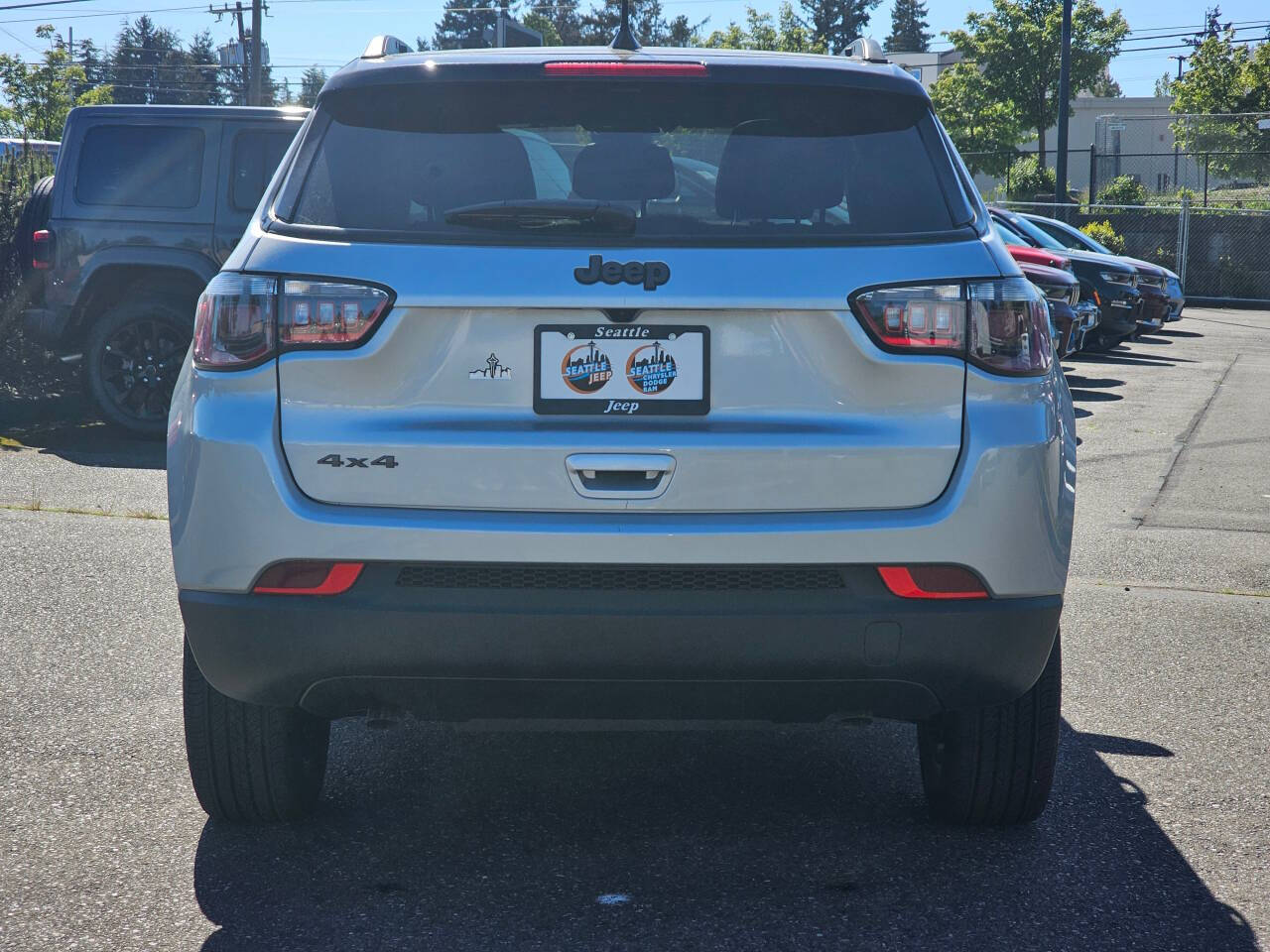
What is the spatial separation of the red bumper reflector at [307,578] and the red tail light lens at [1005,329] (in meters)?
1.31

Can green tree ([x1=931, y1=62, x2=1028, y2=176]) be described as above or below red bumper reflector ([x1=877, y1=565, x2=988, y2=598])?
above

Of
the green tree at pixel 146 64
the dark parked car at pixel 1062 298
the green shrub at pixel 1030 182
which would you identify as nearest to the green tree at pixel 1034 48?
the green shrub at pixel 1030 182

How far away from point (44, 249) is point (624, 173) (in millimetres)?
8059

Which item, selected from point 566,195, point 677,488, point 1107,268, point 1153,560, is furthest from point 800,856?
point 1107,268

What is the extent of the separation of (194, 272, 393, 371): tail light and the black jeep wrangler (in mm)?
7197

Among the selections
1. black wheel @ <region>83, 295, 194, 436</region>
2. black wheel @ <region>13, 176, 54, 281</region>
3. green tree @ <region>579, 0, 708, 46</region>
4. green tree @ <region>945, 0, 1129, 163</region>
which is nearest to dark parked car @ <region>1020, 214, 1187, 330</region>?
black wheel @ <region>83, 295, 194, 436</region>

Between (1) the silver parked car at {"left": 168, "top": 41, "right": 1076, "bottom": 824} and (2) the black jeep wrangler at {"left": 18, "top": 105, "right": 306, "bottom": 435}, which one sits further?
(2) the black jeep wrangler at {"left": 18, "top": 105, "right": 306, "bottom": 435}

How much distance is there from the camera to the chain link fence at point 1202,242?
29.3 m

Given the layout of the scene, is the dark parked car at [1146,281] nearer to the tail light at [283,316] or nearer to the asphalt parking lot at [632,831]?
the asphalt parking lot at [632,831]

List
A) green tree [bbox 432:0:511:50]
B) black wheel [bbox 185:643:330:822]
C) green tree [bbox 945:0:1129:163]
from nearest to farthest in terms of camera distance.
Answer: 1. black wheel [bbox 185:643:330:822]
2. green tree [bbox 945:0:1129:163]
3. green tree [bbox 432:0:511:50]

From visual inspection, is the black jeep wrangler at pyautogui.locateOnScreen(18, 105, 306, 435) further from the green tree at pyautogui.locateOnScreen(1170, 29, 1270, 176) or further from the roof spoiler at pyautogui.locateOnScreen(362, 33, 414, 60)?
the green tree at pyautogui.locateOnScreen(1170, 29, 1270, 176)

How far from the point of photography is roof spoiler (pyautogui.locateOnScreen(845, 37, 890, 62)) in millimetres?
3551

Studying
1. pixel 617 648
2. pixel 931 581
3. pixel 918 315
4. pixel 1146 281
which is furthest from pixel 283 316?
pixel 1146 281

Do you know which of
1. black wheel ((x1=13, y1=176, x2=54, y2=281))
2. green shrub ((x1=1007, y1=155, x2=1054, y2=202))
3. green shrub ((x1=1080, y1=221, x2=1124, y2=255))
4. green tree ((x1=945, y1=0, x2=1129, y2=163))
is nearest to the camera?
black wheel ((x1=13, y1=176, x2=54, y2=281))
